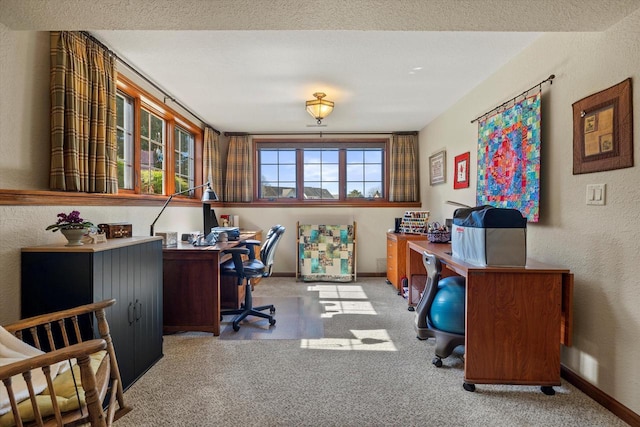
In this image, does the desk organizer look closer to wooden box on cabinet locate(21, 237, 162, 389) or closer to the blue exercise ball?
the blue exercise ball

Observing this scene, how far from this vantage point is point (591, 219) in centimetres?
200

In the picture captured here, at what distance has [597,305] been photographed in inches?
77.5

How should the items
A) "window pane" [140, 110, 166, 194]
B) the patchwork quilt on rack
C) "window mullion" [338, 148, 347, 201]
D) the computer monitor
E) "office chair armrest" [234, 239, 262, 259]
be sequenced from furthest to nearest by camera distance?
"window mullion" [338, 148, 347, 201] < the patchwork quilt on rack < the computer monitor < "office chair armrest" [234, 239, 262, 259] < "window pane" [140, 110, 166, 194]

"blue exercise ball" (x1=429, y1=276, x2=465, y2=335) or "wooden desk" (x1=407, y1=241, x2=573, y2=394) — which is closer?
"wooden desk" (x1=407, y1=241, x2=573, y2=394)

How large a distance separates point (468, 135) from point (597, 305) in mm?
2125

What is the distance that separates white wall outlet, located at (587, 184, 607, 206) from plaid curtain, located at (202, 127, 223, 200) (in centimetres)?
411

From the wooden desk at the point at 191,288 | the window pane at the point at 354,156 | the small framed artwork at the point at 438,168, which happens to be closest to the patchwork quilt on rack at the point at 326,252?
the window pane at the point at 354,156

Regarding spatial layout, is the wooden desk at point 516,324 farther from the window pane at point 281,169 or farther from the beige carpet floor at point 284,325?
the window pane at point 281,169

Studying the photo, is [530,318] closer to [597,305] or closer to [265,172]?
[597,305]

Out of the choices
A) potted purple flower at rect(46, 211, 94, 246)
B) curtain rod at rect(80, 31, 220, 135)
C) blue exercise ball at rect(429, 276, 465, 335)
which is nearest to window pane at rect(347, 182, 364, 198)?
curtain rod at rect(80, 31, 220, 135)

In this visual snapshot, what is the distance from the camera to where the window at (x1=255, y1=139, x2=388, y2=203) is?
555 cm

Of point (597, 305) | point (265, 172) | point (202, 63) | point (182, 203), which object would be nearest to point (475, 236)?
point (597, 305)

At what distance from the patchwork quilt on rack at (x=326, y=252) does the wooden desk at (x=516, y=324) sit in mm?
3106

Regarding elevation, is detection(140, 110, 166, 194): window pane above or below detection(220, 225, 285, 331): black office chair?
above
